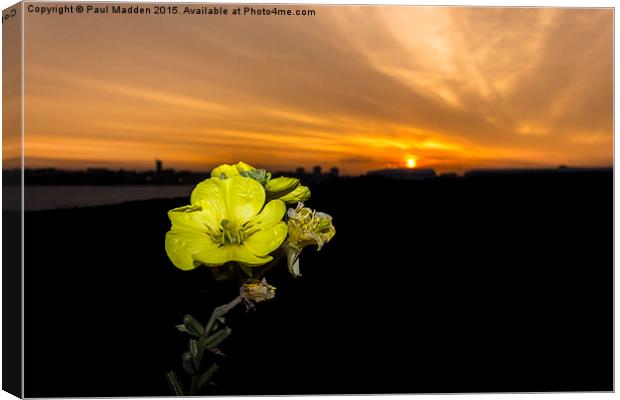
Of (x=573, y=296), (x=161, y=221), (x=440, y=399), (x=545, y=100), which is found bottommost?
(x=440, y=399)

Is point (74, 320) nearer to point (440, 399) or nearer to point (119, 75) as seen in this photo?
point (119, 75)

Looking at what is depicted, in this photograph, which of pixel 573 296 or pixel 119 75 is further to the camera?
pixel 573 296

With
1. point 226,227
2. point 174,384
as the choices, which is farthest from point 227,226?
point 174,384

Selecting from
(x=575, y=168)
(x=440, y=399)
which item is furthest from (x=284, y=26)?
(x=440, y=399)

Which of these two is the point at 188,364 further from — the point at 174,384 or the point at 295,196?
the point at 295,196

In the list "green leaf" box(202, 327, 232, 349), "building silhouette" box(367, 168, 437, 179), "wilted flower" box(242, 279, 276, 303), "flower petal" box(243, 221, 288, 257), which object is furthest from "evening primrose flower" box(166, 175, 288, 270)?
"building silhouette" box(367, 168, 437, 179)
